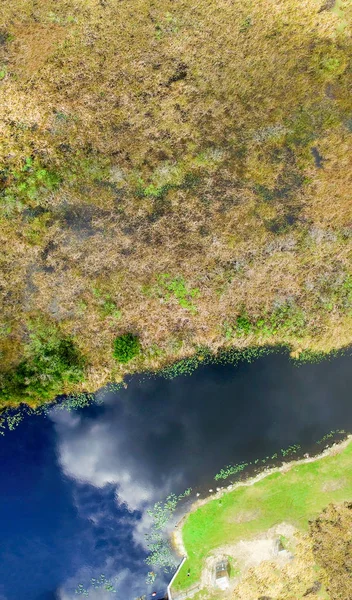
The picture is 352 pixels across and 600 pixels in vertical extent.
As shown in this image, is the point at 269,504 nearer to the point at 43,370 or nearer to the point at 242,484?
the point at 242,484

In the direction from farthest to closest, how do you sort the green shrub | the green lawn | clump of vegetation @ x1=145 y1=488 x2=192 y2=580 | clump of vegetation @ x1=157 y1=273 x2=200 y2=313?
clump of vegetation @ x1=145 y1=488 x2=192 y2=580, the green lawn, clump of vegetation @ x1=157 y1=273 x2=200 y2=313, the green shrub

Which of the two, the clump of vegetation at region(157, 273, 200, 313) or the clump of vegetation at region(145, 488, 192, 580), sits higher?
the clump of vegetation at region(157, 273, 200, 313)

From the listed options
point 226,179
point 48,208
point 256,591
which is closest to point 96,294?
point 48,208

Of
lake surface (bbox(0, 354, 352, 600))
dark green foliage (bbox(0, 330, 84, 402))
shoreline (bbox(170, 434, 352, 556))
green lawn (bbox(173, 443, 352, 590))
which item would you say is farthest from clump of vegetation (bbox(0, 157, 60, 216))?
green lawn (bbox(173, 443, 352, 590))

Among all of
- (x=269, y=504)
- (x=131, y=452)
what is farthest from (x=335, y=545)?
(x=131, y=452)

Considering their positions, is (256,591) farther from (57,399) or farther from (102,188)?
(102,188)

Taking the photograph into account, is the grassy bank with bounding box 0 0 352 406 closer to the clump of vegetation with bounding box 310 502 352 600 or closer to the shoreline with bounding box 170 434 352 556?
the shoreline with bounding box 170 434 352 556

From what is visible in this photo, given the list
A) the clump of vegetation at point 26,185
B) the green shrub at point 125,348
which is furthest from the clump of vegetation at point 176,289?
the clump of vegetation at point 26,185
